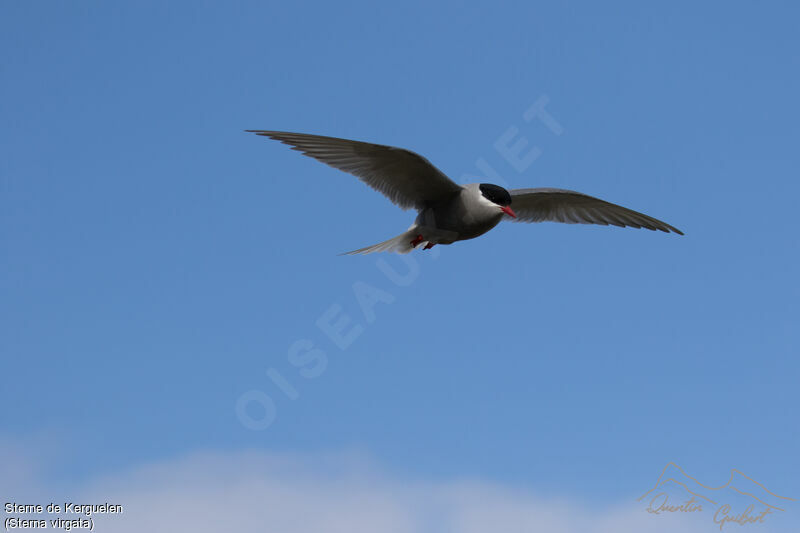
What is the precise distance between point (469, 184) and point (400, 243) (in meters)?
1.20

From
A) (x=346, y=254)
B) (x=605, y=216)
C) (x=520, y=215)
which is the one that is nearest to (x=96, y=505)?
(x=346, y=254)

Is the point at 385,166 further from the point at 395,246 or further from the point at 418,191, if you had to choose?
the point at 395,246

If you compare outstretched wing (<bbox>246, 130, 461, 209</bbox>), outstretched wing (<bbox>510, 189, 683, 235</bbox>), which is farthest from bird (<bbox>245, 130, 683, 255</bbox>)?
outstretched wing (<bbox>510, 189, 683, 235</bbox>)

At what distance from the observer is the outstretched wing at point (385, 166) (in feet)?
24.1

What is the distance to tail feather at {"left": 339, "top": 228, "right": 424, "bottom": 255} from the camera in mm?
8468

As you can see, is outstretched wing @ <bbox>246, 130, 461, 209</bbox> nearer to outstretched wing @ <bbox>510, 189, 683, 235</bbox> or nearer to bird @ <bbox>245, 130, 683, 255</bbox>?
bird @ <bbox>245, 130, 683, 255</bbox>

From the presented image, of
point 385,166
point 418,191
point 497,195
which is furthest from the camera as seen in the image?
point 418,191

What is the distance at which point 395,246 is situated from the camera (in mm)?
8617

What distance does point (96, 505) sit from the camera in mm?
8031

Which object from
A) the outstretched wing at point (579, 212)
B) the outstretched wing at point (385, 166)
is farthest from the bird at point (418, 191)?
the outstretched wing at point (579, 212)

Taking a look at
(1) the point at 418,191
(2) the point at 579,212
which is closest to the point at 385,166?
(1) the point at 418,191

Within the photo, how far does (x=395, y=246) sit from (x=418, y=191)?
872mm

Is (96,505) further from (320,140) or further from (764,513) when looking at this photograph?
(764,513)

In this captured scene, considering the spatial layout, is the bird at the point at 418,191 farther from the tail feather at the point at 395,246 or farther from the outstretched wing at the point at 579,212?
the outstretched wing at the point at 579,212
